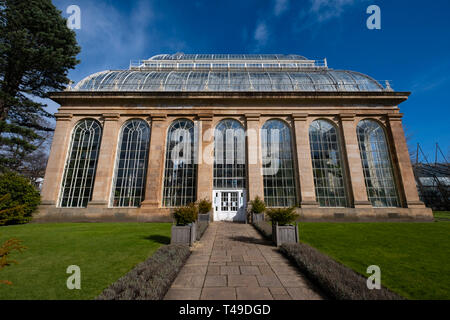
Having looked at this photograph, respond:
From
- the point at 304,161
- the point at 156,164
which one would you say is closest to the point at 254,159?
the point at 304,161

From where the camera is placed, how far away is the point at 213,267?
5750 millimetres

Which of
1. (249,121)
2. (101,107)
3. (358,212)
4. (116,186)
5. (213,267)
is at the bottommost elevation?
(213,267)

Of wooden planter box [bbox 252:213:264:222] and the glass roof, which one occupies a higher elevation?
the glass roof

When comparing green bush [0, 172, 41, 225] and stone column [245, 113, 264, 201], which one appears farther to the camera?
stone column [245, 113, 264, 201]

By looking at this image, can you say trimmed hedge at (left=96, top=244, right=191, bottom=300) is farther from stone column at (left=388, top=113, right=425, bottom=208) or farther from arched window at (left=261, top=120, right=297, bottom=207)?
stone column at (left=388, top=113, right=425, bottom=208)

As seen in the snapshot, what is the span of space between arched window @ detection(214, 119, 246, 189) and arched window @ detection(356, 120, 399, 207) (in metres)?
12.2

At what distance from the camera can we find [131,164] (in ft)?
59.0

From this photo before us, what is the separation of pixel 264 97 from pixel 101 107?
17.3 m

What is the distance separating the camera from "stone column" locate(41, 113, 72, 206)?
54.4 feet

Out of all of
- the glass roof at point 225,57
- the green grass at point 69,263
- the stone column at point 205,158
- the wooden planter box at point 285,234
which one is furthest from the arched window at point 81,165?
the wooden planter box at point 285,234

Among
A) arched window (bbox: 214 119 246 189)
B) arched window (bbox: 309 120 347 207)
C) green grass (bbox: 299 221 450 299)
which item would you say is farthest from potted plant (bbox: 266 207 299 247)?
arched window (bbox: 309 120 347 207)

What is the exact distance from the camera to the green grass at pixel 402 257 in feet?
14.2

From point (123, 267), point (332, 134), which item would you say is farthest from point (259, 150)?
point (123, 267)
